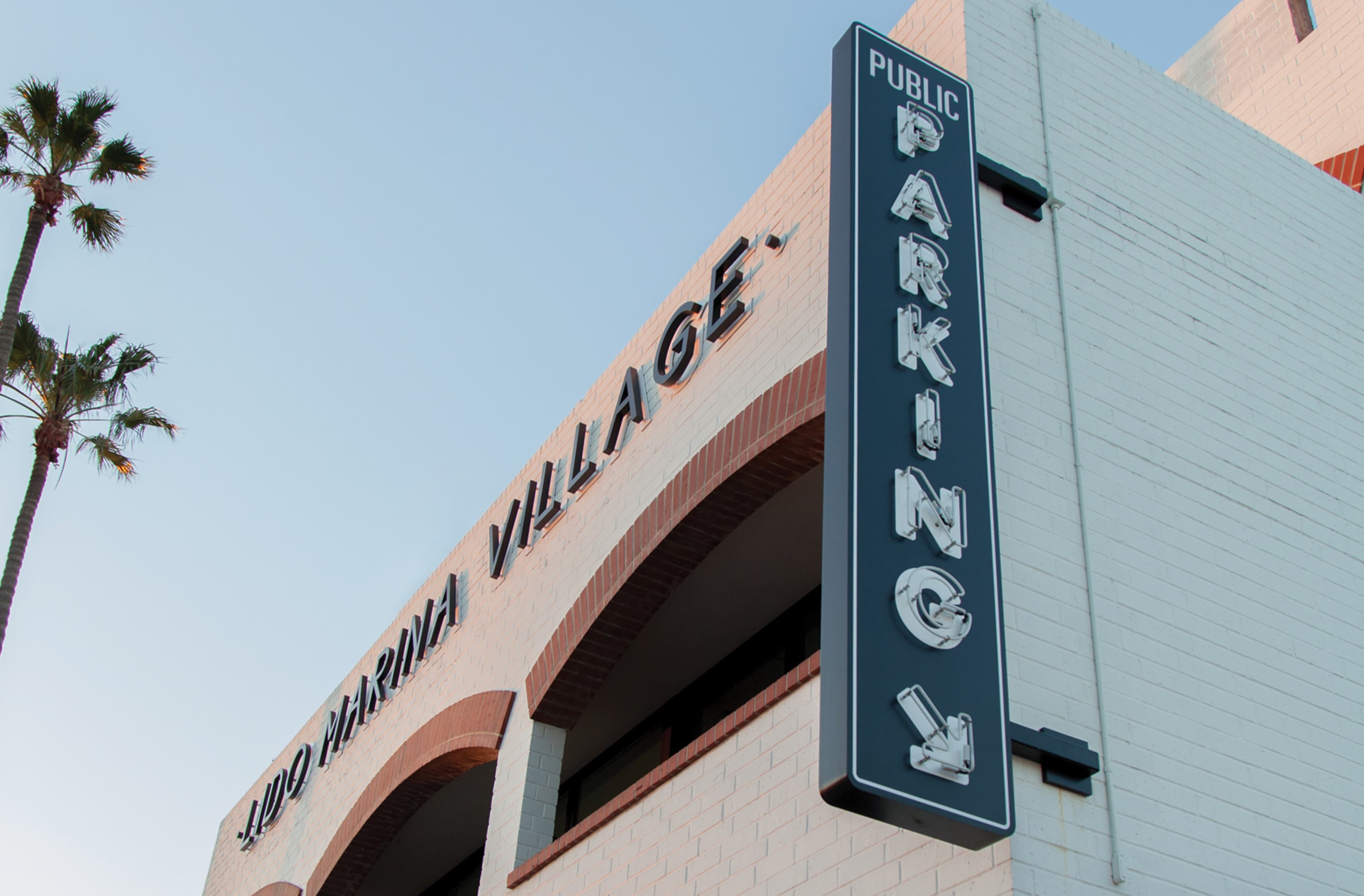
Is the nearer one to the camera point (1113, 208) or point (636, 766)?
point (1113, 208)

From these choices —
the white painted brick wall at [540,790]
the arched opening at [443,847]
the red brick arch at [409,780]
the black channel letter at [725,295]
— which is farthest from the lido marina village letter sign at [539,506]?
the white painted brick wall at [540,790]

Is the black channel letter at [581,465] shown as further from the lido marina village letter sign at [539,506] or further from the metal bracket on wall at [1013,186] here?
the metal bracket on wall at [1013,186]

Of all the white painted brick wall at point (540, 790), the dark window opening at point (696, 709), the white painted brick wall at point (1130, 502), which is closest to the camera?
the white painted brick wall at point (1130, 502)

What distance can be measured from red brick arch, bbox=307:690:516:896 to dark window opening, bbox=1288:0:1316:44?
1080 centimetres

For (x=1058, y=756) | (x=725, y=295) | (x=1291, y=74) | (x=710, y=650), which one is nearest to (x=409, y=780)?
(x=710, y=650)

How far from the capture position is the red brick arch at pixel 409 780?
11.8m

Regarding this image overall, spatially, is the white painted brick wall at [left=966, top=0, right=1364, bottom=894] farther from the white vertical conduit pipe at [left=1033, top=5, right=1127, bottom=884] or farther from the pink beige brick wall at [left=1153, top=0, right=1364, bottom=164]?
the pink beige brick wall at [left=1153, top=0, right=1364, bottom=164]

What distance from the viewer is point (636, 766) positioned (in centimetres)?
1277

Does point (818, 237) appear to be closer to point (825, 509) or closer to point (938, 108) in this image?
point (938, 108)

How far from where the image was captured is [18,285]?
16781mm

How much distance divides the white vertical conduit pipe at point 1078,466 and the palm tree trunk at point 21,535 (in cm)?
1350

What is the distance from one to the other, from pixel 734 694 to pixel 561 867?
2502 millimetres

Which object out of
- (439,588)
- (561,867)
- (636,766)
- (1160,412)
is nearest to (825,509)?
(1160,412)

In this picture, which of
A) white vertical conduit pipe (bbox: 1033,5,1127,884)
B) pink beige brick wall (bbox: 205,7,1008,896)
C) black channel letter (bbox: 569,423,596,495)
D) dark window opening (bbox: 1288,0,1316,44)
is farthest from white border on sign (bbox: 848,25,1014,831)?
dark window opening (bbox: 1288,0,1316,44)
